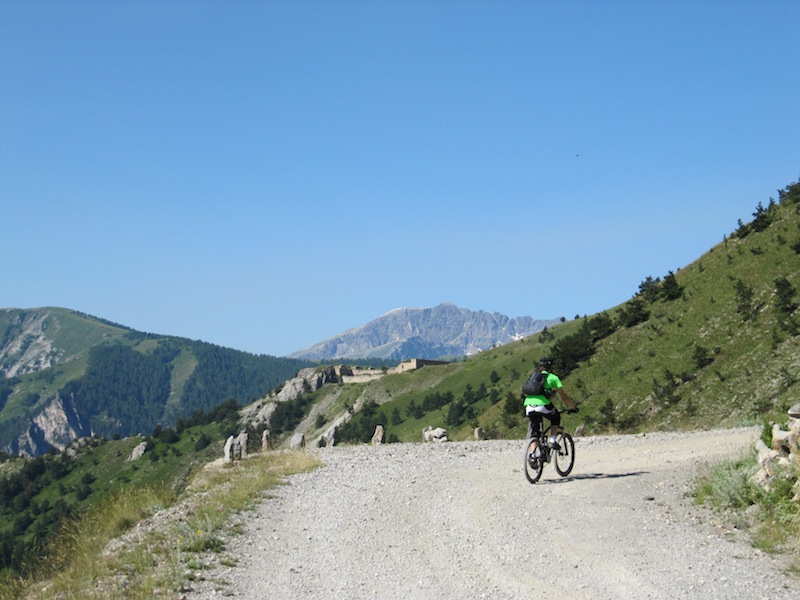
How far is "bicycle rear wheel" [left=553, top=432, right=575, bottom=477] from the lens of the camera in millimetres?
18188

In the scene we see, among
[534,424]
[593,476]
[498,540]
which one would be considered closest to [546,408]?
[534,424]

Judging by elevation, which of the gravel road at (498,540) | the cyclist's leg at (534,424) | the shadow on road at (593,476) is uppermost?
the cyclist's leg at (534,424)

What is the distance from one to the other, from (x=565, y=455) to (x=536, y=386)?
6.41 ft

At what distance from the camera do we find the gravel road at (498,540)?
1079 centimetres

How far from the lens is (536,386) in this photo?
58.0ft

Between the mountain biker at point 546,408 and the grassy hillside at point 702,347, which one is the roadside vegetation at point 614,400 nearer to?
the grassy hillside at point 702,347

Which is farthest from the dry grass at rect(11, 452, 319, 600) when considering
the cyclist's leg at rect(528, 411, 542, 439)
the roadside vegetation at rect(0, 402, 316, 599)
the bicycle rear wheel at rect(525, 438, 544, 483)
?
the cyclist's leg at rect(528, 411, 542, 439)

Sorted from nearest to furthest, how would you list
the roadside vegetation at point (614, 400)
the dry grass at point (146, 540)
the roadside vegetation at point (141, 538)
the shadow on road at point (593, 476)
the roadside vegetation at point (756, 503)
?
the dry grass at point (146, 540) → the roadside vegetation at point (141, 538) → the roadside vegetation at point (756, 503) → the roadside vegetation at point (614, 400) → the shadow on road at point (593, 476)

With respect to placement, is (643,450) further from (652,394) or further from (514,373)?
(514,373)

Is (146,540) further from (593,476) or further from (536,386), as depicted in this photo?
(593,476)

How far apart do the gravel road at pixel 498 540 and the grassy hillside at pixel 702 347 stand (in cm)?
1895

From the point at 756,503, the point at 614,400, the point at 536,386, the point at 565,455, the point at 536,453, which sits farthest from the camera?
the point at 614,400

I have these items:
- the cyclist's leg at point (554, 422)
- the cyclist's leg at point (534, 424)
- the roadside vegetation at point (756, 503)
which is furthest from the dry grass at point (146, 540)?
the roadside vegetation at point (756, 503)

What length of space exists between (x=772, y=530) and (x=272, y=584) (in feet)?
26.5
